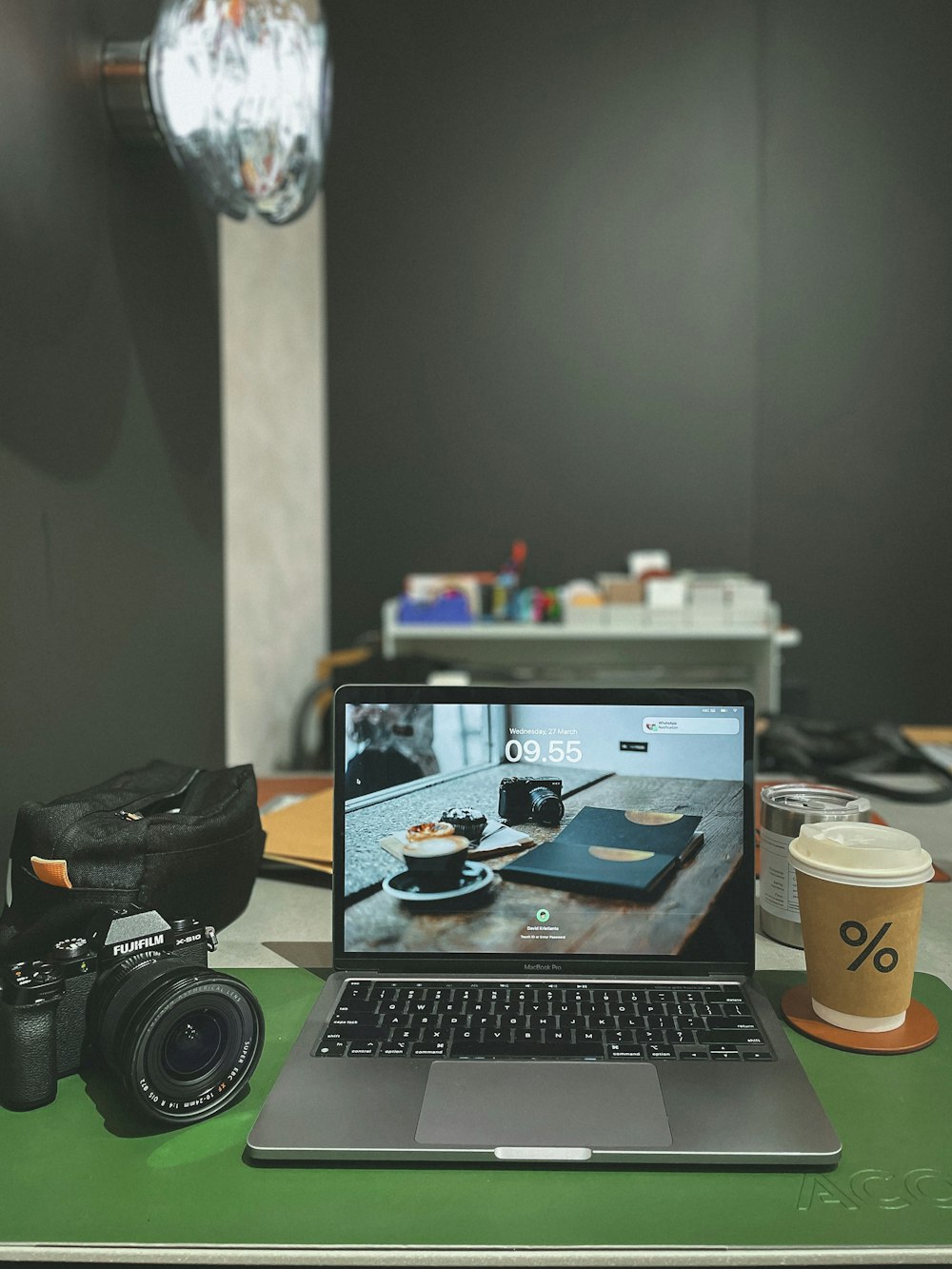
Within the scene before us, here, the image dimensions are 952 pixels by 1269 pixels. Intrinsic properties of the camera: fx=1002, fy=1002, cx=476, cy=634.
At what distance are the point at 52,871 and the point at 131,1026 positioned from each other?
259mm

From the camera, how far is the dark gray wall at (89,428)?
122 centimetres

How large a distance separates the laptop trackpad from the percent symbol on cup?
0.20 metres

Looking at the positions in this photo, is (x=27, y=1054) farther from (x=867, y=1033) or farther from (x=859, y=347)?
(x=859, y=347)

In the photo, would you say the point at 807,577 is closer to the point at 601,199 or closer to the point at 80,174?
the point at 601,199

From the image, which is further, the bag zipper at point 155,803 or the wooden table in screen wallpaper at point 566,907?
the bag zipper at point 155,803

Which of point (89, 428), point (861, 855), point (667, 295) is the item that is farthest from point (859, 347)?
point (861, 855)

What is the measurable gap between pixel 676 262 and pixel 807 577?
Result: 1.25 meters

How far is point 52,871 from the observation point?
0.93 meters

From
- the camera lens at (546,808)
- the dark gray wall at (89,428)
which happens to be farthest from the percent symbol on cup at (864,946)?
the dark gray wall at (89,428)

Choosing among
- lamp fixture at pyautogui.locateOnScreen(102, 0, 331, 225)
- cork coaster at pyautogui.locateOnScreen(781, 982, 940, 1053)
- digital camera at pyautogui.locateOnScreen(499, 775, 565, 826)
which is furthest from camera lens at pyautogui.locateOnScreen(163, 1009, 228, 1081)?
lamp fixture at pyautogui.locateOnScreen(102, 0, 331, 225)

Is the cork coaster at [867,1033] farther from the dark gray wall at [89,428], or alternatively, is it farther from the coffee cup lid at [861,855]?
the dark gray wall at [89,428]

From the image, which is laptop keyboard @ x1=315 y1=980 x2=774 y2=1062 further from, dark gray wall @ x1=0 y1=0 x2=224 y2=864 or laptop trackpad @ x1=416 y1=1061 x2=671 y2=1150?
dark gray wall @ x1=0 y1=0 x2=224 y2=864

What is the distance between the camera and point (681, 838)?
0.91m

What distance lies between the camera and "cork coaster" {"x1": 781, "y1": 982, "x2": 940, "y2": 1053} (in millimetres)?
817
